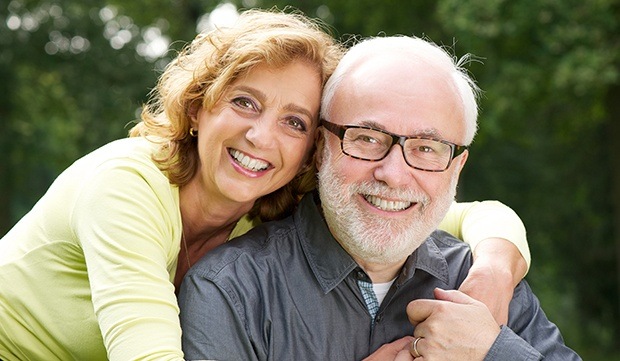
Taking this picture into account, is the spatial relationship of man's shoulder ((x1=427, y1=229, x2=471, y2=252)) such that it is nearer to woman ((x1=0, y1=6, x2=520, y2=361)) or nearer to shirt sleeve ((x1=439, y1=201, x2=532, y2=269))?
shirt sleeve ((x1=439, y1=201, x2=532, y2=269))

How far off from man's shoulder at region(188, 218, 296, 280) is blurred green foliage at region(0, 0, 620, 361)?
10844mm

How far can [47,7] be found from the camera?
18.6 metres

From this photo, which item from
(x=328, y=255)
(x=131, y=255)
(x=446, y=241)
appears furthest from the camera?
(x=446, y=241)

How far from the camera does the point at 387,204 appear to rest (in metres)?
2.85

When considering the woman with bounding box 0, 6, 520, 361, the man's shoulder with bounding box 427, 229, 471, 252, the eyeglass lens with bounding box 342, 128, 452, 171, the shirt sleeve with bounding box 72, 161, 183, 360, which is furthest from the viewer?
the man's shoulder with bounding box 427, 229, 471, 252

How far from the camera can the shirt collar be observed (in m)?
2.91

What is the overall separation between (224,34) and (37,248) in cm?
93

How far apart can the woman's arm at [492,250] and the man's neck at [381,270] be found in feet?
0.73

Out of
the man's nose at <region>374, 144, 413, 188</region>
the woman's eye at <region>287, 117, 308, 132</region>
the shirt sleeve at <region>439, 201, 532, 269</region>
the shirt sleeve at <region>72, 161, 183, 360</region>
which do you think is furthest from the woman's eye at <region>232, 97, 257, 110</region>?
the shirt sleeve at <region>439, 201, 532, 269</region>

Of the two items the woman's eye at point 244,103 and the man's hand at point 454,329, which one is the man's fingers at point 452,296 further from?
the woman's eye at point 244,103

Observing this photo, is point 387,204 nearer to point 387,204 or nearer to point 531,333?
point 387,204

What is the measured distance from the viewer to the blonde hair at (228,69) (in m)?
2.87

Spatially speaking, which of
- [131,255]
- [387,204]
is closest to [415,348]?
[387,204]

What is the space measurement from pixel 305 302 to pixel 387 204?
398 mm
